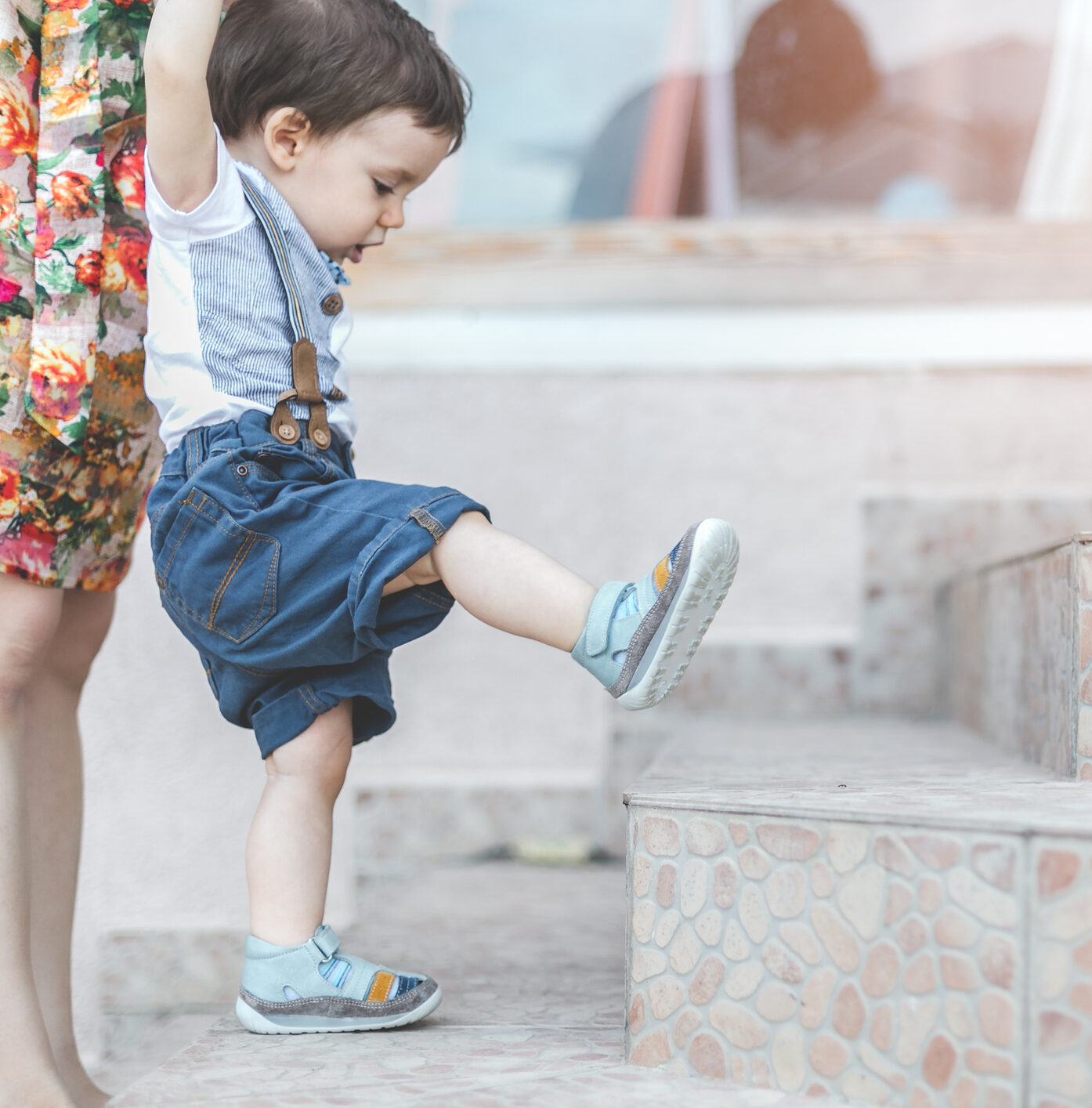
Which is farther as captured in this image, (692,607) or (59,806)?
Result: (59,806)

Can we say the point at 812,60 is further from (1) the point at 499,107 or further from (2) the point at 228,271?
(2) the point at 228,271

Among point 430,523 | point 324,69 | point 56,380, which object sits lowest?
point 430,523

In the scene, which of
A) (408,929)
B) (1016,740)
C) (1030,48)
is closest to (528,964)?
(408,929)

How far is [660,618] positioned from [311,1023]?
499 mm

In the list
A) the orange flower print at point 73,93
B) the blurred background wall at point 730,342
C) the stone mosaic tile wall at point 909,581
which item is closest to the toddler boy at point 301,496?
the orange flower print at point 73,93

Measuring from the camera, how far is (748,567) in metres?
2.29

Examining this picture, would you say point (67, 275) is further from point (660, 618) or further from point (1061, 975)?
point (1061, 975)

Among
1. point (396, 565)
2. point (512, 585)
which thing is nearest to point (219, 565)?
point (396, 565)

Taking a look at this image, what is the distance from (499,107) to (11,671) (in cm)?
186

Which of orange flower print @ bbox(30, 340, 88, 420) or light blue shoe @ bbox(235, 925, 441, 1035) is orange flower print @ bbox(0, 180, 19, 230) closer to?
orange flower print @ bbox(30, 340, 88, 420)

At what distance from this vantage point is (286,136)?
1175mm

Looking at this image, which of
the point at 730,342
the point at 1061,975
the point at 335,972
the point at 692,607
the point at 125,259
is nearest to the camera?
the point at 1061,975

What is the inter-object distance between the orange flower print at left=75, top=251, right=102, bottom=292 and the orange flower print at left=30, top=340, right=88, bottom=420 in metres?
0.06

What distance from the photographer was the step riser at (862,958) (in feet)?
2.51
